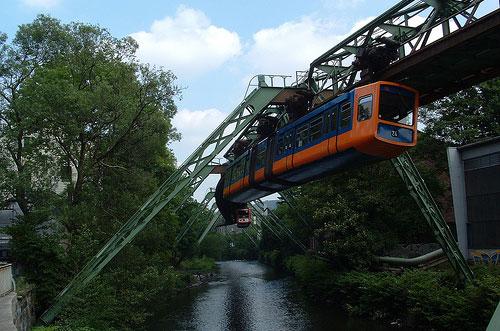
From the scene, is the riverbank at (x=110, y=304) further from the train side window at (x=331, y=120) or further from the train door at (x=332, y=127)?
the train side window at (x=331, y=120)

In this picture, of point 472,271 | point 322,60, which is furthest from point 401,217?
point 322,60

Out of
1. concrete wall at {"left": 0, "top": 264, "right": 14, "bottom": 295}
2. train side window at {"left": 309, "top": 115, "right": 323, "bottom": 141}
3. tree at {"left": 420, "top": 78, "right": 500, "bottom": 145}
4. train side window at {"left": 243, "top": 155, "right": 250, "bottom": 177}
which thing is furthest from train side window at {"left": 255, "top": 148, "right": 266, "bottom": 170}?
tree at {"left": 420, "top": 78, "right": 500, "bottom": 145}

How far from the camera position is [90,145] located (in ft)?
81.2

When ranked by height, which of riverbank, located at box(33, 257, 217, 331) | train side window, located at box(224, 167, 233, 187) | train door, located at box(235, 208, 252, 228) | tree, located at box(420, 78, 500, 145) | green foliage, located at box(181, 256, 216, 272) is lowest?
green foliage, located at box(181, 256, 216, 272)

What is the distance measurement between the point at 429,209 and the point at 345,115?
28.9 ft

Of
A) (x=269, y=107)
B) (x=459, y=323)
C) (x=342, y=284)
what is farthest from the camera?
(x=342, y=284)

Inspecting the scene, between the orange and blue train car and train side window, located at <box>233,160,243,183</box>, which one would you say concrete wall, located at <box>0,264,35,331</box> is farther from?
train side window, located at <box>233,160,243,183</box>

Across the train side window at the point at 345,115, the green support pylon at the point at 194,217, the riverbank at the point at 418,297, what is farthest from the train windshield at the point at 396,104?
the green support pylon at the point at 194,217

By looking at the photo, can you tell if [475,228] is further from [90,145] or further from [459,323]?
[90,145]

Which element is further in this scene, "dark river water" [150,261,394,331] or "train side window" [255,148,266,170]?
"dark river water" [150,261,394,331]

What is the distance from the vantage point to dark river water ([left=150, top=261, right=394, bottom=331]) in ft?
84.6

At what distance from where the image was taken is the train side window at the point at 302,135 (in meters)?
17.8

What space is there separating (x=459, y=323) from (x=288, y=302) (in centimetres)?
1678

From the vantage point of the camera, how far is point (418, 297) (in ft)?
72.1
